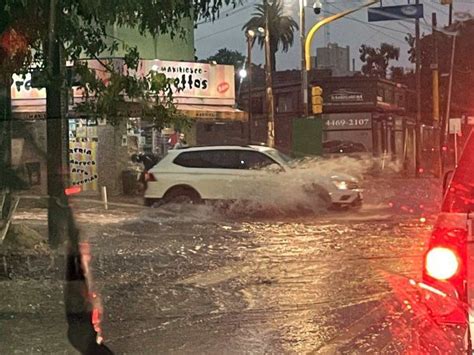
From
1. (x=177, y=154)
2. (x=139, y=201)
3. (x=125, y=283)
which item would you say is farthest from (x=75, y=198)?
(x=125, y=283)

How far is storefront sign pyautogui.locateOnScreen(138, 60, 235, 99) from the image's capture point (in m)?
21.7

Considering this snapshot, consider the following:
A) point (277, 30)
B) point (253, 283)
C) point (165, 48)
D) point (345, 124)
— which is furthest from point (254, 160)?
point (277, 30)

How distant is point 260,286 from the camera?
8.74m

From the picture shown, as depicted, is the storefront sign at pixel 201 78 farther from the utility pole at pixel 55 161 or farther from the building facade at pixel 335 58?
the building facade at pixel 335 58

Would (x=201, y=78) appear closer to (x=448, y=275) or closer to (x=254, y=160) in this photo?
(x=254, y=160)

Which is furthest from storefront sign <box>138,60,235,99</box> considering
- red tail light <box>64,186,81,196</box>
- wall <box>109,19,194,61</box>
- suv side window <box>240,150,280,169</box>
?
suv side window <box>240,150,280,169</box>

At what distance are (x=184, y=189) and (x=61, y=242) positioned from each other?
21.9ft

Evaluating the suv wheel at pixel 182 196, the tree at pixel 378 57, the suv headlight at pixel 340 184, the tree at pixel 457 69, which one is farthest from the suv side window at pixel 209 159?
the tree at pixel 378 57

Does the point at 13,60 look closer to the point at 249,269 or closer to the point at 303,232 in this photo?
the point at 249,269

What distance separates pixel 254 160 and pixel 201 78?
6532 millimetres

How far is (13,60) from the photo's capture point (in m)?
8.38

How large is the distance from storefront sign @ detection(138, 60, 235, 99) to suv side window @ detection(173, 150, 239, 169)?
15.8 feet

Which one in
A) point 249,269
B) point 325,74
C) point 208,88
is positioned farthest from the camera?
point 325,74

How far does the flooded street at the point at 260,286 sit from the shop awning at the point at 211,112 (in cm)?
700
